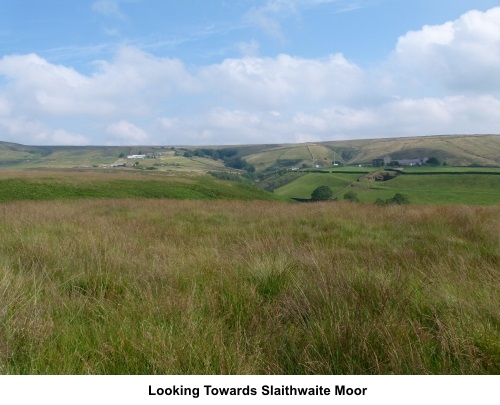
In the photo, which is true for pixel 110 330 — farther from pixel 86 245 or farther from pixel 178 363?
pixel 86 245

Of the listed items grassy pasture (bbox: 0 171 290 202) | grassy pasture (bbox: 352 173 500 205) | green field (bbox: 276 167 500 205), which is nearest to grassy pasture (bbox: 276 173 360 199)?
green field (bbox: 276 167 500 205)

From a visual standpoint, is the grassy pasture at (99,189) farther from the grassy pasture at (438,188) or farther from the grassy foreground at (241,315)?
the grassy pasture at (438,188)

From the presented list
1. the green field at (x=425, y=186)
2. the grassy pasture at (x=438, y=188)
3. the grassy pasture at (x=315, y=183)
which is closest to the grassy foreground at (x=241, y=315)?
the green field at (x=425, y=186)

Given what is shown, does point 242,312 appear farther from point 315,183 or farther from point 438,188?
point 315,183

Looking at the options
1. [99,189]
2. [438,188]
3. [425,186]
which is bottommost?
[438,188]

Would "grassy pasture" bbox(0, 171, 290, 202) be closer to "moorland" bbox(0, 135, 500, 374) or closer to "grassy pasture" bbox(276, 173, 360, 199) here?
"moorland" bbox(0, 135, 500, 374)

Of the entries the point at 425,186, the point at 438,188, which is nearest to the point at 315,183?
the point at 425,186

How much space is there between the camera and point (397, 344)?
223 centimetres

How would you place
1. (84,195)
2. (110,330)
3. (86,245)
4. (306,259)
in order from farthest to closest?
(84,195) < (86,245) < (306,259) < (110,330)

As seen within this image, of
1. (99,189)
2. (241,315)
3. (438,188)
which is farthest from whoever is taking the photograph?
(438,188)

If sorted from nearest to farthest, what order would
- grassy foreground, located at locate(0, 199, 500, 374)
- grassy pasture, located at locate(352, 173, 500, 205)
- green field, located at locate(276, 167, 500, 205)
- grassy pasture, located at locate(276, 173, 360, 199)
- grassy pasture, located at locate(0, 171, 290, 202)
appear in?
grassy foreground, located at locate(0, 199, 500, 374), grassy pasture, located at locate(0, 171, 290, 202), grassy pasture, located at locate(352, 173, 500, 205), green field, located at locate(276, 167, 500, 205), grassy pasture, located at locate(276, 173, 360, 199)
